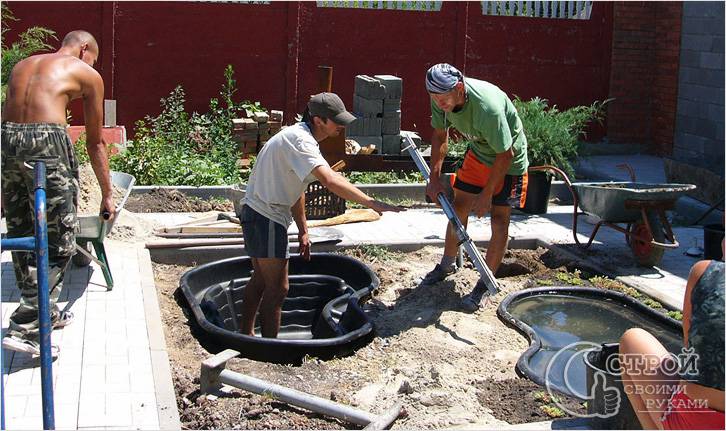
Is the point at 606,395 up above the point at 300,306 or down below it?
above

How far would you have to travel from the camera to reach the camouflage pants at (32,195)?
526cm

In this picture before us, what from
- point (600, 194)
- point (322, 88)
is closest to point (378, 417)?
point (600, 194)

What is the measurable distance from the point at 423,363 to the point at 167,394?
1774mm

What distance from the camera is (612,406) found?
14.5ft

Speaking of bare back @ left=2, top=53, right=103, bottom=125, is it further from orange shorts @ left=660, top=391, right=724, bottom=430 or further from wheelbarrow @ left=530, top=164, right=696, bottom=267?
wheelbarrow @ left=530, top=164, right=696, bottom=267

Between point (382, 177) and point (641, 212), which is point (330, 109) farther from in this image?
Result: point (382, 177)

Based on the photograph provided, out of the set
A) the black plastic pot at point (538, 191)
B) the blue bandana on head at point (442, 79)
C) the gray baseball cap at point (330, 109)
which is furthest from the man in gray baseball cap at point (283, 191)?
the black plastic pot at point (538, 191)

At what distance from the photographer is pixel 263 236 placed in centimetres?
593

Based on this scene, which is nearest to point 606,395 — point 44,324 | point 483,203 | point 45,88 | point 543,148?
point 483,203

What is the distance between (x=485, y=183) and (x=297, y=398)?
265cm

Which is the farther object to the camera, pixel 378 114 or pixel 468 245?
pixel 378 114

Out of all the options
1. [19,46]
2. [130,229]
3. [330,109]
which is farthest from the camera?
[19,46]

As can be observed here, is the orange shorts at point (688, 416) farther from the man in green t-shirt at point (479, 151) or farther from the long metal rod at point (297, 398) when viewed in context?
the man in green t-shirt at point (479, 151)

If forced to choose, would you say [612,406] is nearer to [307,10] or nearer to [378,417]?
[378,417]
